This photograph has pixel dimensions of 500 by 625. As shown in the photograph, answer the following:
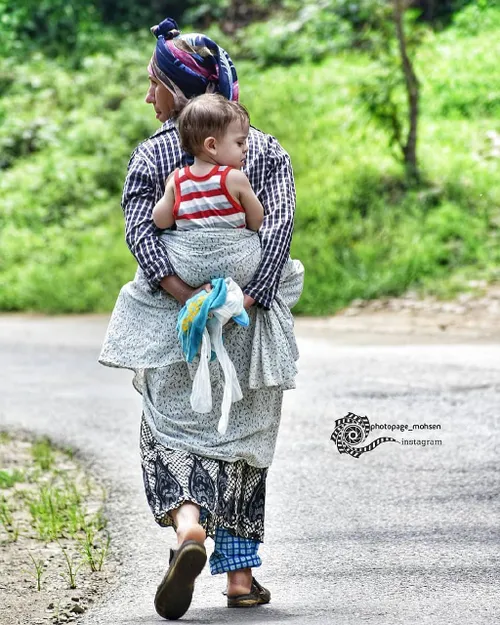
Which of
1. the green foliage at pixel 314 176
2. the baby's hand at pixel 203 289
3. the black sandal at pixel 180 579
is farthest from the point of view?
the green foliage at pixel 314 176

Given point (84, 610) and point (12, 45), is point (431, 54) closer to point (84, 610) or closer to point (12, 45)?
point (12, 45)

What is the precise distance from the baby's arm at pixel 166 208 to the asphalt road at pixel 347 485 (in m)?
1.26

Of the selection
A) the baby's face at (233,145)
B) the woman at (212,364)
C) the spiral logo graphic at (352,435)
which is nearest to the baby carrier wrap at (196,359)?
the woman at (212,364)

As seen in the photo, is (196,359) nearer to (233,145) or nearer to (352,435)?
(233,145)

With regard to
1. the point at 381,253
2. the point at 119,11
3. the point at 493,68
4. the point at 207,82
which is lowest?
the point at 381,253

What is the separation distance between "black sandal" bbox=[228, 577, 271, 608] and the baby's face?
1.39 meters

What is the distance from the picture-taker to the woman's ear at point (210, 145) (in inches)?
153

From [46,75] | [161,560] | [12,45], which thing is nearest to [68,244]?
[46,75]

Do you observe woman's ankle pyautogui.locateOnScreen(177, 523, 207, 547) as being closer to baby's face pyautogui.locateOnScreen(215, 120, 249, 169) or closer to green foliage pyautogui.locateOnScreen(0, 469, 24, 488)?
baby's face pyautogui.locateOnScreen(215, 120, 249, 169)

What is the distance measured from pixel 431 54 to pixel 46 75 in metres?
6.96

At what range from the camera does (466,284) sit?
13.4 metres

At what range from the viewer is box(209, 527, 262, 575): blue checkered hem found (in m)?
4.16

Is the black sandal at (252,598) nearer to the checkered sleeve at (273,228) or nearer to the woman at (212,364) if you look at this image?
the woman at (212,364)

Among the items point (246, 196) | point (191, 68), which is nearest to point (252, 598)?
point (246, 196)
